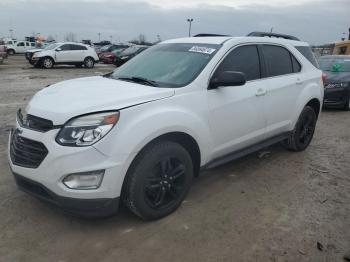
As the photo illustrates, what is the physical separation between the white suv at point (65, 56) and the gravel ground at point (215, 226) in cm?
2013

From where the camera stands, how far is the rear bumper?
3.17 metres

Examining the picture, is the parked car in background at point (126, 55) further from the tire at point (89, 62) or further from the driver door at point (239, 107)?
the driver door at point (239, 107)

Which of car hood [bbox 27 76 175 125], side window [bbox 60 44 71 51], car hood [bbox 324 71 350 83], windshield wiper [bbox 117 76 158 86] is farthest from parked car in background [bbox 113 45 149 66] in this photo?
car hood [bbox 27 76 175 125]

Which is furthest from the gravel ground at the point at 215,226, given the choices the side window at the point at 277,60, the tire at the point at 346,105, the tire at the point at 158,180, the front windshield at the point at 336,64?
the front windshield at the point at 336,64

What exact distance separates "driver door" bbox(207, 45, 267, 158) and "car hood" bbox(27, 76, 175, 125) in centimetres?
68

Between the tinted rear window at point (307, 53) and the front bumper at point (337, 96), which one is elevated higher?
the tinted rear window at point (307, 53)

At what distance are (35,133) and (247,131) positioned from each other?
8.08ft

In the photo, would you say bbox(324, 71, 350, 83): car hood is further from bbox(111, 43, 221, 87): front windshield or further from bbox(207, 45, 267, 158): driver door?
bbox(111, 43, 221, 87): front windshield

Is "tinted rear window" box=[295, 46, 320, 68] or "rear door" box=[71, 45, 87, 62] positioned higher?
"tinted rear window" box=[295, 46, 320, 68]

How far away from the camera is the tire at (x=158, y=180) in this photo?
3365 millimetres

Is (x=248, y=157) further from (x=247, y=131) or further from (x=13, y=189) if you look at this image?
(x=13, y=189)

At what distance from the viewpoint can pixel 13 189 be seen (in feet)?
14.1

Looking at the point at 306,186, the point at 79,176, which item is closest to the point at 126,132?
the point at 79,176

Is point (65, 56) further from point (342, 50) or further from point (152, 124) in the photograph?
point (152, 124)
